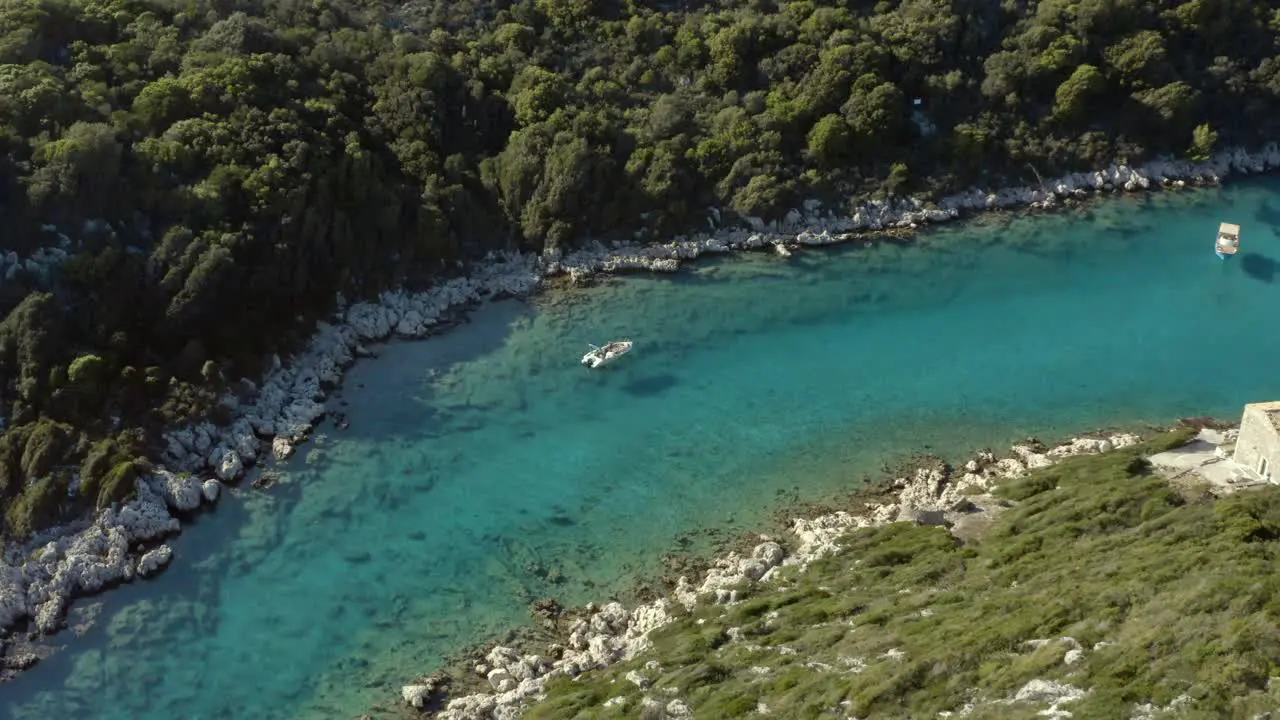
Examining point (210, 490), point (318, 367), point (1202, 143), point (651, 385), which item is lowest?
point (210, 490)

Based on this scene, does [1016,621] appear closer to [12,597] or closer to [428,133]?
[12,597]

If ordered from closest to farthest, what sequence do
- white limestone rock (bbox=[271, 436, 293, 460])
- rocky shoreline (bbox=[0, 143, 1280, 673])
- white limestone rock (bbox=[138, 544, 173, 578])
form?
rocky shoreline (bbox=[0, 143, 1280, 673])
white limestone rock (bbox=[138, 544, 173, 578])
white limestone rock (bbox=[271, 436, 293, 460])

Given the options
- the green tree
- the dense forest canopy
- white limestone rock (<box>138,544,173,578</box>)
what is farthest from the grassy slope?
the green tree

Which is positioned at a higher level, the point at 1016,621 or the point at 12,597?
the point at 1016,621

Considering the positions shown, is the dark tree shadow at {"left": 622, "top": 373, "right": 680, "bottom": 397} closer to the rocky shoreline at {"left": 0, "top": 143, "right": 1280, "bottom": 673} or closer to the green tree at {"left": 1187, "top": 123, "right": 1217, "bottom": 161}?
the rocky shoreline at {"left": 0, "top": 143, "right": 1280, "bottom": 673}

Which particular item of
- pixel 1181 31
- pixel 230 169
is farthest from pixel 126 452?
pixel 1181 31

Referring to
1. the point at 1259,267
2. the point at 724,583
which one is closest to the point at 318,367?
the point at 724,583

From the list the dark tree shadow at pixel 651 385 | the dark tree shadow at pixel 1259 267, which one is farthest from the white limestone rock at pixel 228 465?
the dark tree shadow at pixel 1259 267

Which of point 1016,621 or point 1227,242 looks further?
point 1227,242
